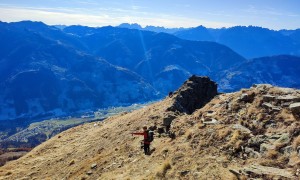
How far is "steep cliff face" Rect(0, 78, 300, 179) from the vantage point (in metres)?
25.4

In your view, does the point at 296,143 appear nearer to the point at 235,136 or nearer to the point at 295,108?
the point at 295,108

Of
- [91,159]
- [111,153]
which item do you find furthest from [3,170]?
[111,153]

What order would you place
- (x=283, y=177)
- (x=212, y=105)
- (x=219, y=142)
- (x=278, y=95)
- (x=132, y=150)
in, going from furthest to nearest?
(x=212, y=105), (x=132, y=150), (x=278, y=95), (x=219, y=142), (x=283, y=177)

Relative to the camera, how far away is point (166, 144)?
36.1 meters

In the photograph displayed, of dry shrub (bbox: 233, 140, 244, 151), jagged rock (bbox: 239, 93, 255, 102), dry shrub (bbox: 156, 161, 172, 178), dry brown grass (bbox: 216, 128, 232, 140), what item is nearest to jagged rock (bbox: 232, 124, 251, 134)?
dry brown grass (bbox: 216, 128, 232, 140)

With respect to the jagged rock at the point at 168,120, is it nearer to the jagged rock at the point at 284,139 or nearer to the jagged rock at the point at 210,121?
the jagged rock at the point at 210,121

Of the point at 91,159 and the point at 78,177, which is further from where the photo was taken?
the point at 91,159

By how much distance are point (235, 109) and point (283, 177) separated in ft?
47.1

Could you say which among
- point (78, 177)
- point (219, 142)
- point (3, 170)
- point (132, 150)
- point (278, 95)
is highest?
point (278, 95)

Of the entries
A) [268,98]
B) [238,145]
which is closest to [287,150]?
[238,145]

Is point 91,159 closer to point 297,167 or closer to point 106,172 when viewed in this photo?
point 106,172

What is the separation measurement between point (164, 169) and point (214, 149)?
4.88m

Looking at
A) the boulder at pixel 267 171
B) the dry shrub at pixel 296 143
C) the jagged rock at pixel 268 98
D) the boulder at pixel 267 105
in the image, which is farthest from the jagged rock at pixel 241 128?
the boulder at pixel 267 171

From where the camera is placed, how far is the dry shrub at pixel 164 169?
29.4 metres
